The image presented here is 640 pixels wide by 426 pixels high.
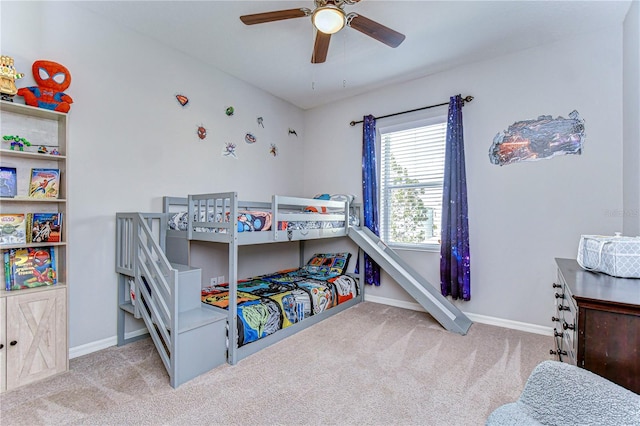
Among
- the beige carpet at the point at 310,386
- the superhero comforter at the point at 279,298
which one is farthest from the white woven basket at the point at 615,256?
the superhero comforter at the point at 279,298

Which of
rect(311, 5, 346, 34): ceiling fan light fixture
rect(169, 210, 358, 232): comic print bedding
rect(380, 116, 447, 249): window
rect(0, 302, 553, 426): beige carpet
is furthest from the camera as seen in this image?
rect(380, 116, 447, 249): window

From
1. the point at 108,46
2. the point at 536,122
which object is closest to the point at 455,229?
the point at 536,122

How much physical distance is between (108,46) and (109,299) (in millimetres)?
2084

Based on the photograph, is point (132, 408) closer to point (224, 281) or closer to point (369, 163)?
point (224, 281)

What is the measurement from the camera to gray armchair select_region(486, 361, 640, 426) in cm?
91

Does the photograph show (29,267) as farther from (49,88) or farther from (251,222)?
(251,222)

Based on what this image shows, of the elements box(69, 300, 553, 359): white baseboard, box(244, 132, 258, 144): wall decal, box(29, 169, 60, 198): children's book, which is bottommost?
box(69, 300, 553, 359): white baseboard

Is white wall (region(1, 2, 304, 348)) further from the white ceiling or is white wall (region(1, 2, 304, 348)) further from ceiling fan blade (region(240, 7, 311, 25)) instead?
ceiling fan blade (region(240, 7, 311, 25))

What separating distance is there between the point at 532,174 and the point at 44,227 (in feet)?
13.0

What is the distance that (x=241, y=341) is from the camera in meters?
2.39

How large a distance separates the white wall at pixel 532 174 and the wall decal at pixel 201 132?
2.36 m

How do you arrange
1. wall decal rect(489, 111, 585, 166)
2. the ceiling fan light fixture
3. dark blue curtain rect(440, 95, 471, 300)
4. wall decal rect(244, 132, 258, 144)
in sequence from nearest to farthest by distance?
the ceiling fan light fixture, wall decal rect(489, 111, 585, 166), dark blue curtain rect(440, 95, 471, 300), wall decal rect(244, 132, 258, 144)

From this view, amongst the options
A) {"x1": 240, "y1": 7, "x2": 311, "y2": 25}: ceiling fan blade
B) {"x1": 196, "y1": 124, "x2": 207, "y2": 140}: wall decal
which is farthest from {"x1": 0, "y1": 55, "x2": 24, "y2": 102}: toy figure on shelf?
{"x1": 240, "y1": 7, "x2": 311, "y2": 25}: ceiling fan blade

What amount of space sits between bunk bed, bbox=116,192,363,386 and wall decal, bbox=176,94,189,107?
37.4 inches
